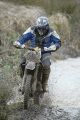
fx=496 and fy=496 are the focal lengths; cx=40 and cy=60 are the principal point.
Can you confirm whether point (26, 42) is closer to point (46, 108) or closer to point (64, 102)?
point (46, 108)

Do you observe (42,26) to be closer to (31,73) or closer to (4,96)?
(31,73)

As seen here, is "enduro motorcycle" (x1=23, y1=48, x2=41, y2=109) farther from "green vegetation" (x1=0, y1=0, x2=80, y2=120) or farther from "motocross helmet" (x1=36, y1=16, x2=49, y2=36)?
"green vegetation" (x1=0, y1=0, x2=80, y2=120)

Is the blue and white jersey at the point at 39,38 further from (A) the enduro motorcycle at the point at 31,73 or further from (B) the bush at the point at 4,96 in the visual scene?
(B) the bush at the point at 4,96

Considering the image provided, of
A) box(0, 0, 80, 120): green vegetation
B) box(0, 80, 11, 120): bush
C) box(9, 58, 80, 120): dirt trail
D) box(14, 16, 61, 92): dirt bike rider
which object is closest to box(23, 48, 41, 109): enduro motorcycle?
box(14, 16, 61, 92): dirt bike rider

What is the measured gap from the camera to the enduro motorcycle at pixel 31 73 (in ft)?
32.9

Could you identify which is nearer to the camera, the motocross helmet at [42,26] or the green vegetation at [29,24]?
the motocross helmet at [42,26]

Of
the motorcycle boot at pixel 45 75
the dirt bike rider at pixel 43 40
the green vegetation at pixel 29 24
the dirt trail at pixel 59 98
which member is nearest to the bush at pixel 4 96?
the dirt trail at pixel 59 98

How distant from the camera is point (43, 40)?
10.6 meters

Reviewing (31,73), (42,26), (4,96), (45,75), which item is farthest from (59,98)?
(42,26)

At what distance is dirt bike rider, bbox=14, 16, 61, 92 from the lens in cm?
1045

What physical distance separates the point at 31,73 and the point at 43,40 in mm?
823

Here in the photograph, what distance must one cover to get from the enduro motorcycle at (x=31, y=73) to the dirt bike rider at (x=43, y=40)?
192mm

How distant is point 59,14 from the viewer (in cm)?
1980

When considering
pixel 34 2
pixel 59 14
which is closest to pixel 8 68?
pixel 59 14
